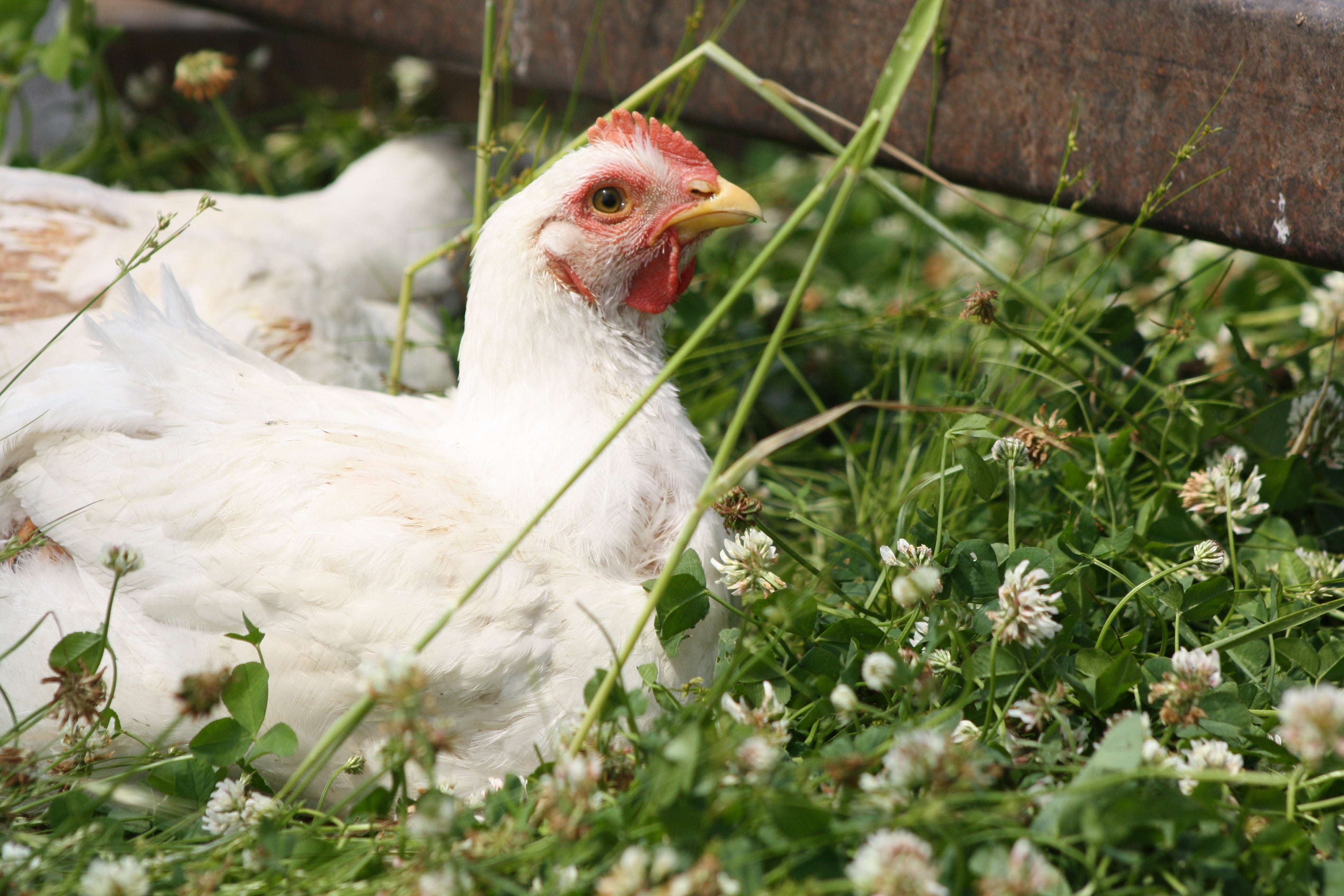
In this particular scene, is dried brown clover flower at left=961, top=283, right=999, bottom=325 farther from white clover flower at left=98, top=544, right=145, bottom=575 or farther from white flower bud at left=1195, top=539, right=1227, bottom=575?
white clover flower at left=98, top=544, right=145, bottom=575

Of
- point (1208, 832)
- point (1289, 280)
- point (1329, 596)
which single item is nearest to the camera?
point (1208, 832)

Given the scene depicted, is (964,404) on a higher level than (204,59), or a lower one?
lower

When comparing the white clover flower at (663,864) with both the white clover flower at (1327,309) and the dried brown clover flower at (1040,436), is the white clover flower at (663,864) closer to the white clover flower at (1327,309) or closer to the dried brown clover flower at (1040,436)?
the dried brown clover flower at (1040,436)

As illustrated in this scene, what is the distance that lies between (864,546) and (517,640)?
754 millimetres

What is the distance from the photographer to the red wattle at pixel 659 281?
2.13 metres

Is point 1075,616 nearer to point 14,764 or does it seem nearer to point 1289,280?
point 14,764

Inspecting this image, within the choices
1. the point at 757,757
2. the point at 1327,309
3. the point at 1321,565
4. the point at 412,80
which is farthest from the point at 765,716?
the point at 412,80

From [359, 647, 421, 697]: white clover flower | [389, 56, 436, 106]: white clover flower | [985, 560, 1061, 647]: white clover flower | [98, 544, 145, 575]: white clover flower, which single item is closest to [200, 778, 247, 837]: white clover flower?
[98, 544, 145, 575]: white clover flower

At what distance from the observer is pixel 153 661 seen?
1.84m

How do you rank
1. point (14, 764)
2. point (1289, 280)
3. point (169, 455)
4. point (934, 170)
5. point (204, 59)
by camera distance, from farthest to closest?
point (1289, 280) < point (204, 59) < point (934, 170) < point (169, 455) < point (14, 764)

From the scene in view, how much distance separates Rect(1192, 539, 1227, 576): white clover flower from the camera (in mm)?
1956

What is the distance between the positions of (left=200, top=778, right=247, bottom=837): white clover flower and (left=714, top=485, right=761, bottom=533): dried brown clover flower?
2.99 feet

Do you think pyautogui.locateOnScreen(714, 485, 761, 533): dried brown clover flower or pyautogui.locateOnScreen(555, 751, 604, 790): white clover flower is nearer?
pyautogui.locateOnScreen(555, 751, 604, 790): white clover flower

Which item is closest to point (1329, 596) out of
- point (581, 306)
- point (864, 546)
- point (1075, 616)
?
point (1075, 616)
